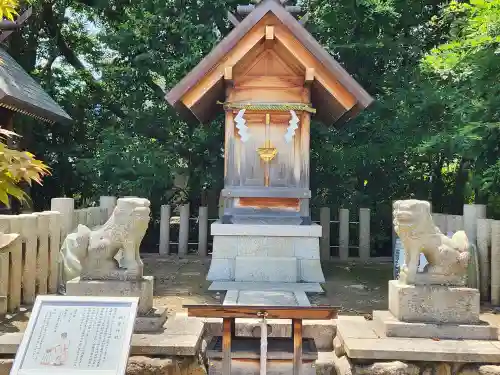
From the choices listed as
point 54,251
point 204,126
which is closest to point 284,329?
point 54,251

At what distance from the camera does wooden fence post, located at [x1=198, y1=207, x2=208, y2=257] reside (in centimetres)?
1257

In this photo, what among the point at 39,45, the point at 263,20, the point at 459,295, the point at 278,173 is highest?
the point at 39,45

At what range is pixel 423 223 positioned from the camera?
4832mm

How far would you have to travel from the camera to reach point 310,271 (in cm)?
859

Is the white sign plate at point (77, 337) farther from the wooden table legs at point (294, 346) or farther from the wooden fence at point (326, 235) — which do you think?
the wooden fence at point (326, 235)

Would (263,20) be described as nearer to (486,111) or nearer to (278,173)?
(278,173)

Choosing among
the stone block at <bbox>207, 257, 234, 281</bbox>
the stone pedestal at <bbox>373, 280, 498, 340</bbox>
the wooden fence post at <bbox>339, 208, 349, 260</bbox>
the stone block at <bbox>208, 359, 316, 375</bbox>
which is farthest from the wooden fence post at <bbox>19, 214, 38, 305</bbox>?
the wooden fence post at <bbox>339, 208, 349, 260</bbox>

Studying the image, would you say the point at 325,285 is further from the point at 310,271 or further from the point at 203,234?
the point at 203,234

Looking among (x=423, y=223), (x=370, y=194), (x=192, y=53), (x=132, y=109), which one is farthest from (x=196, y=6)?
(x=423, y=223)

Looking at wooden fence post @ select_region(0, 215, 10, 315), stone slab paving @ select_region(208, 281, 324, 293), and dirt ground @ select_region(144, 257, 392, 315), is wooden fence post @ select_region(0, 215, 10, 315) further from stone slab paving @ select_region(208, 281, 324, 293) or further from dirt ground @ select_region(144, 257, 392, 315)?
stone slab paving @ select_region(208, 281, 324, 293)

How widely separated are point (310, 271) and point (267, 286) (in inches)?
40.1

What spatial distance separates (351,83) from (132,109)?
720cm

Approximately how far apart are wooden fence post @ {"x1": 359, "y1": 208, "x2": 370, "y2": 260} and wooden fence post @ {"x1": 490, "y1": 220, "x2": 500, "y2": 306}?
5.17 meters

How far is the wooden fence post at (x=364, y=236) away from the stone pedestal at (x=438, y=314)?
24.3ft
